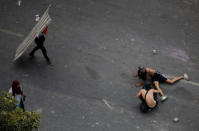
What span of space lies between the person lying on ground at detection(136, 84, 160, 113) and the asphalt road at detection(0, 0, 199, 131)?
0.99ft

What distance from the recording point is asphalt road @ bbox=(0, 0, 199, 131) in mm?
8547

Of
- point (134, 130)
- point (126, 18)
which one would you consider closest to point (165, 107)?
point (134, 130)

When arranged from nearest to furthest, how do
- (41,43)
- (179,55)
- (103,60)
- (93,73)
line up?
Answer: (41,43) → (93,73) → (103,60) → (179,55)

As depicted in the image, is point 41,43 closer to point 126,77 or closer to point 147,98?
point 126,77

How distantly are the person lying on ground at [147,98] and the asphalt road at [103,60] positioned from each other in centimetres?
30

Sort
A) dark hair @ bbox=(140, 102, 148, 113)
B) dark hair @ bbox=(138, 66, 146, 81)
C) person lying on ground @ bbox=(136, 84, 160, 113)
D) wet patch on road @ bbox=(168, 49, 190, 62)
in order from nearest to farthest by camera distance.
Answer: person lying on ground @ bbox=(136, 84, 160, 113) < dark hair @ bbox=(140, 102, 148, 113) < dark hair @ bbox=(138, 66, 146, 81) < wet patch on road @ bbox=(168, 49, 190, 62)

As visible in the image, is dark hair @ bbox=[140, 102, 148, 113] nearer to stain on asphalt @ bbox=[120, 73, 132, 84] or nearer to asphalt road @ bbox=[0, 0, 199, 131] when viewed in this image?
asphalt road @ bbox=[0, 0, 199, 131]

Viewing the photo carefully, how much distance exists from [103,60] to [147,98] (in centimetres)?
228

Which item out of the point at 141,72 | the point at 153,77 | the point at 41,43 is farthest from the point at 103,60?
the point at 41,43

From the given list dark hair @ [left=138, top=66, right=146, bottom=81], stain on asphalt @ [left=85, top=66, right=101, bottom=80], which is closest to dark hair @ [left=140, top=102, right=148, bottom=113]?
dark hair @ [left=138, top=66, right=146, bottom=81]

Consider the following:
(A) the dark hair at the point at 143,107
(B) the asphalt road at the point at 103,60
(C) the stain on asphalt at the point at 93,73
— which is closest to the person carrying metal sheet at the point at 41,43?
(B) the asphalt road at the point at 103,60

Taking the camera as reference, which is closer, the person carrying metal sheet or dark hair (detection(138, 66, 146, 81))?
the person carrying metal sheet

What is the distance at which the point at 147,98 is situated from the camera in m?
8.35

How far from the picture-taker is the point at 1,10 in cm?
1080
